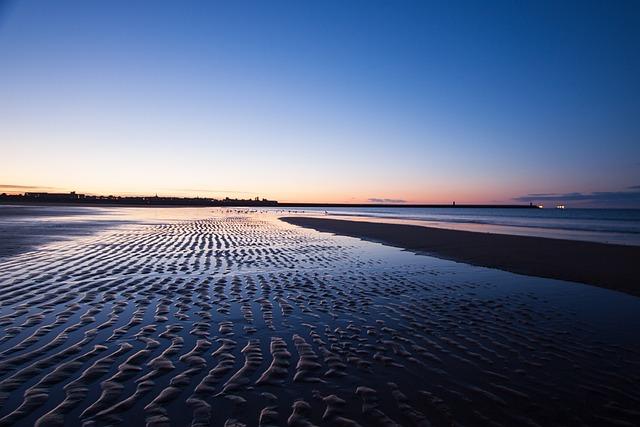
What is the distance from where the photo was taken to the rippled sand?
4.18 metres

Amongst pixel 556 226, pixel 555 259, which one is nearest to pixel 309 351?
pixel 555 259

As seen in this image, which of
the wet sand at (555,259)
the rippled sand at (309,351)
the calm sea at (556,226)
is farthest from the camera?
the calm sea at (556,226)

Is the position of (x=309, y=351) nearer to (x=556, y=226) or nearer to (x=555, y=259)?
(x=555, y=259)

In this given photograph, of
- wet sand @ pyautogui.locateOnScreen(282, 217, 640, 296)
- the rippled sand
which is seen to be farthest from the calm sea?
the rippled sand

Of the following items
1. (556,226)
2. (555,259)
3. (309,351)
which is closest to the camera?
(309,351)

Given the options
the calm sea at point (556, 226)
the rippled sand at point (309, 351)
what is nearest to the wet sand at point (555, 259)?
the rippled sand at point (309, 351)

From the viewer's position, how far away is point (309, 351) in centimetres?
599

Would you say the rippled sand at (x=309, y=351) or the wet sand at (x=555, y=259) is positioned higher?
the rippled sand at (x=309, y=351)

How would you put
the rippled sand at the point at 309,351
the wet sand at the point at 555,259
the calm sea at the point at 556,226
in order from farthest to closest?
the calm sea at the point at 556,226 → the wet sand at the point at 555,259 → the rippled sand at the point at 309,351

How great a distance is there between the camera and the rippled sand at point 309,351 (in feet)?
13.7

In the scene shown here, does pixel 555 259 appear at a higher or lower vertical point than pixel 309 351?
lower

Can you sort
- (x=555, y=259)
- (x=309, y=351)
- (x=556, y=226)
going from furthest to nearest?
(x=556, y=226), (x=555, y=259), (x=309, y=351)

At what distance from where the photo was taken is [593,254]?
59.8ft

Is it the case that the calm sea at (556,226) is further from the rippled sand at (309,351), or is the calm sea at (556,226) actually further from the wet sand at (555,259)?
the rippled sand at (309,351)
